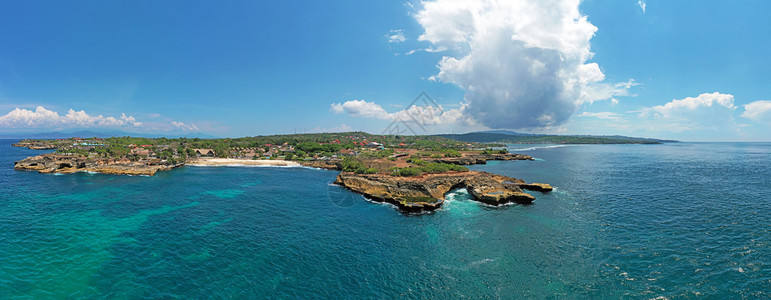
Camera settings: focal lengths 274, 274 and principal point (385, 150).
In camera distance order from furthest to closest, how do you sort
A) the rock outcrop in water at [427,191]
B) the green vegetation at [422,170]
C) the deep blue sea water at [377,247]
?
the green vegetation at [422,170] < the rock outcrop in water at [427,191] < the deep blue sea water at [377,247]

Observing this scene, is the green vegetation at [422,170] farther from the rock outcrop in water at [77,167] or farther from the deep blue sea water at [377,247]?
the rock outcrop in water at [77,167]

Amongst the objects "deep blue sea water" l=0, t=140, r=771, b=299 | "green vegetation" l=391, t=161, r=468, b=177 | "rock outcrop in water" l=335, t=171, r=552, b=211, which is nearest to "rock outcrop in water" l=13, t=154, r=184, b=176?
"deep blue sea water" l=0, t=140, r=771, b=299

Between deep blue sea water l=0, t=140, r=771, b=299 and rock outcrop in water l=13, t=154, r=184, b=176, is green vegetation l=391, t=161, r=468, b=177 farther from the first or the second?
rock outcrop in water l=13, t=154, r=184, b=176

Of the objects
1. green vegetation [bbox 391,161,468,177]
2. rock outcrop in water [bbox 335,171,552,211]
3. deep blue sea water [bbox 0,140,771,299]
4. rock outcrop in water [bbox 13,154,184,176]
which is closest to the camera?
deep blue sea water [bbox 0,140,771,299]

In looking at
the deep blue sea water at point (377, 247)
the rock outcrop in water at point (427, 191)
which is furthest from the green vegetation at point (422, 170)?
the deep blue sea water at point (377, 247)

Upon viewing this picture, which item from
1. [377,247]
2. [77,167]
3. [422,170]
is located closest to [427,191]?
[377,247]

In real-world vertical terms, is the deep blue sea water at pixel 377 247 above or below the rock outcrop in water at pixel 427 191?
below

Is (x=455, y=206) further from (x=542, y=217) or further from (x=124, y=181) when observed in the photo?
(x=124, y=181)

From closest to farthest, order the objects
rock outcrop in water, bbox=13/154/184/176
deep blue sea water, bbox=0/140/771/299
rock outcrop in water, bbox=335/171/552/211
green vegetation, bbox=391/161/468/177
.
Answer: deep blue sea water, bbox=0/140/771/299 < rock outcrop in water, bbox=335/171/552/211 < green vegetation, bbox=391/161/468/177 < rock outcrop in water, bbox=13/154/184/176
